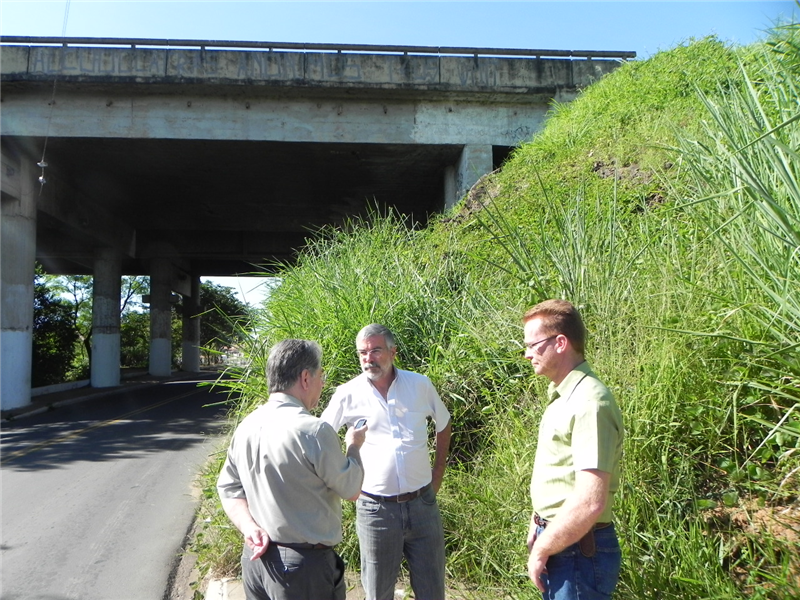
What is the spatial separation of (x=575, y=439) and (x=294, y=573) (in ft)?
3.96

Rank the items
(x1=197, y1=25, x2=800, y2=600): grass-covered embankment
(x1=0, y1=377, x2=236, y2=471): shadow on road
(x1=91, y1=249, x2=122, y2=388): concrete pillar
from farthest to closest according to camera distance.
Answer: (x1=91, y1=249, x2=122, y2=388): concrete pillar, (x1=0, y1=377, x2=236, y2=471): shadow on road, (x1=197, y1=25, x2=800, y2=600): grass-covered embankment

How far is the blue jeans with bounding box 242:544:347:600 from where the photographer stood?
2592mm

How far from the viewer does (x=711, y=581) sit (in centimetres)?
279

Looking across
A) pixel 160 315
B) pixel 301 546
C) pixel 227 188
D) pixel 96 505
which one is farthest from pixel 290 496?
pixel 160 315

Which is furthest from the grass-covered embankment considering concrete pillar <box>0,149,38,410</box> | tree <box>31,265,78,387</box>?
tree <box>31,265,78,387</box>

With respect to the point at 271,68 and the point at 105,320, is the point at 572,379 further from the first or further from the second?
the point at 105,320

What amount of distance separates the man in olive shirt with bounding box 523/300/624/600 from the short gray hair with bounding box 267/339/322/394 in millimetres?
901

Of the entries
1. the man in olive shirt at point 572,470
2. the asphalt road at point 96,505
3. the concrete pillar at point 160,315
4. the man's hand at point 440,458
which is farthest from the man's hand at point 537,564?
the concrete pillar at point 160,315

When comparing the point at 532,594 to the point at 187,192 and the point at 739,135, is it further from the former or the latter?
the point at 187,192

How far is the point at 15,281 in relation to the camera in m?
17.3

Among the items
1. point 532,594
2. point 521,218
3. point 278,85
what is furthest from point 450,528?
point 278,85

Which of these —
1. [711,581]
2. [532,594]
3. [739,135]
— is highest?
[739,135]

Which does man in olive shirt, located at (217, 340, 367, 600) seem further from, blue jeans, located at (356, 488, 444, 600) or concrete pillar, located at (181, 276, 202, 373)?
concrete pillar, located at (181, 276, 202, 373)

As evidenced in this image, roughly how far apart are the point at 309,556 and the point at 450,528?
5.96 feet
